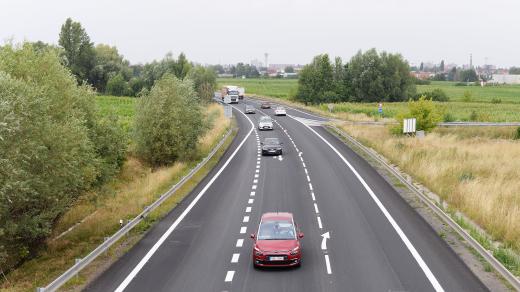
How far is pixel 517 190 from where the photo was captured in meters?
25.8

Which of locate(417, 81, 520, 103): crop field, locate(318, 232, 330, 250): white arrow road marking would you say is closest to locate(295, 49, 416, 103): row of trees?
locate(417, 81, 520, 103): crop field

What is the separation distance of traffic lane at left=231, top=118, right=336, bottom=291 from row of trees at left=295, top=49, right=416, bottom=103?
246 feet

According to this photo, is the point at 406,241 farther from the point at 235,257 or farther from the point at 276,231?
the point at 235,257

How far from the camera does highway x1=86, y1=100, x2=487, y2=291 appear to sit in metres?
15.5

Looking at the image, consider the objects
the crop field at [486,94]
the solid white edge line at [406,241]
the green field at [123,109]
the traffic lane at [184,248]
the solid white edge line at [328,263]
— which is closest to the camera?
the solid white edge line at [406,241]

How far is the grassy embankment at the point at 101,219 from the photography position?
671 inches

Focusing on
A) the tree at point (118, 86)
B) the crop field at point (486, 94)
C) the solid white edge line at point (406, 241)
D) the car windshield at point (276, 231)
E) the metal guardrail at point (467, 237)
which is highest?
the tree at point (118, 86)

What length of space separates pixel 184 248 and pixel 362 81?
10188cm

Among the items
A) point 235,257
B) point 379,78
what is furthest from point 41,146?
point 379,78

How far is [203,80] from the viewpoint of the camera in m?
109

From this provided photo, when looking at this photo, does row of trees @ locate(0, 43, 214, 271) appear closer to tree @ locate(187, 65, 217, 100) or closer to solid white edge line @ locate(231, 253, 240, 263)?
solid white edge line @ locate(231, 253, 240, 263)

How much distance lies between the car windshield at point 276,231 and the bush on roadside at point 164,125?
21156 mm

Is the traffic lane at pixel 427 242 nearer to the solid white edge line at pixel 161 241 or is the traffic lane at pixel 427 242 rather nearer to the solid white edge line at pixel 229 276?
the solid white edge line at pixel 229 276

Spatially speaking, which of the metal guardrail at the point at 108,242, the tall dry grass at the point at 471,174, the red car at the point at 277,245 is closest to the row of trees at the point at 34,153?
the metal guardrail at the point at 108,242
